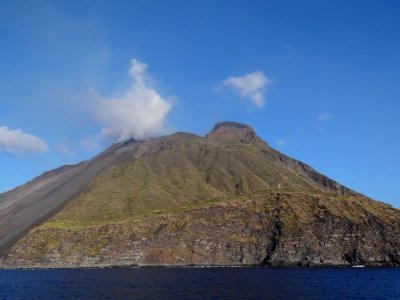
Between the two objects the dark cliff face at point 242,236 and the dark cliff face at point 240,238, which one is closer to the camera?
the dark cliff face at point 240,238

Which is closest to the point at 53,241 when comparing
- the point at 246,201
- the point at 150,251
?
the point at 150,251

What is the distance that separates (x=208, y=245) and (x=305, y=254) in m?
34.0

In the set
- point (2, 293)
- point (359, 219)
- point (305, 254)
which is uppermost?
point (359, 219)

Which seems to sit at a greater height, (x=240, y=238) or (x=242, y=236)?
(x=242, y=236)

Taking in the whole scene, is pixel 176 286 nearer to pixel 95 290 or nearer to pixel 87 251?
pixel 95 290

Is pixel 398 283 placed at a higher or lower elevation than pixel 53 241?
lower

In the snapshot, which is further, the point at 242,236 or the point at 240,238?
the point at 242,236

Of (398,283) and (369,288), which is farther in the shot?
(398,283)

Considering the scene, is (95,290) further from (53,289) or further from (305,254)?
(305,254)

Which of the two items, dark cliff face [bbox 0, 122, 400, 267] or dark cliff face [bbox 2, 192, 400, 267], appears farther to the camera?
dark cliff face [bbox 0, 122, 400, 267]

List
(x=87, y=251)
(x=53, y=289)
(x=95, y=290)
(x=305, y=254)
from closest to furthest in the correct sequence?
(x=95, y=290)
(x=53, y=289)
(x=305, y=254)
(x=87, y=251)

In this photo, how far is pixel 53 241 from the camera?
191 meters

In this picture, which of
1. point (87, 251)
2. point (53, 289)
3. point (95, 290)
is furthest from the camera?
point (87, 251)

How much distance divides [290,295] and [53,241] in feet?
442
